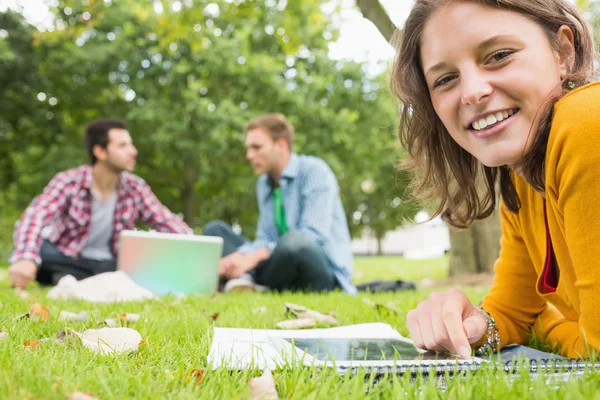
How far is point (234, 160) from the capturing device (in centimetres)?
1455

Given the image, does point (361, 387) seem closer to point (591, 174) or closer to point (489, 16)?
point (591, 174)

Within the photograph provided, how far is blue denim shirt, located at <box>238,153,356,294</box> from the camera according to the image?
15.6 ft

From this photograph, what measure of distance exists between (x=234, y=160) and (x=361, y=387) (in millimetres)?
13623

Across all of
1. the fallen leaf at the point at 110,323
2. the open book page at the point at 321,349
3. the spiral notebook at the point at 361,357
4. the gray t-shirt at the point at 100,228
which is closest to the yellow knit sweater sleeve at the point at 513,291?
the spiral notebook at the point at 361,357

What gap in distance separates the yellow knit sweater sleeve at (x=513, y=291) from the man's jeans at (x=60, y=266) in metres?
4.03

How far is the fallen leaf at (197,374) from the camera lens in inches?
47.1

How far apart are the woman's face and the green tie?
391 centimetres

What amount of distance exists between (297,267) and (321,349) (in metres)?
2.95

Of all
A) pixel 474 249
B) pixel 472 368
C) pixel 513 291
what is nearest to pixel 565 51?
pixel 513 291

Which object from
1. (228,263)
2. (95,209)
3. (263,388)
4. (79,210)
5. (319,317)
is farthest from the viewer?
(95,209)

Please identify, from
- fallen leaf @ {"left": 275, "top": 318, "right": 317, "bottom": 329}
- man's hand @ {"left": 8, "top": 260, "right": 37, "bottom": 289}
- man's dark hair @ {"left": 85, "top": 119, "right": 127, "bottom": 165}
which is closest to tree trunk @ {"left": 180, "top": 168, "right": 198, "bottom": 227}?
man's dark hair @ {"left": 85, "top": 119, "right": 127, "bottom": 165}

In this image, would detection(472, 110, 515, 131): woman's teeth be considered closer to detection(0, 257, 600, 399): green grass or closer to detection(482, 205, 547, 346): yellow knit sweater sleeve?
detection(482, 205, 547, 346): yellow knit sweater sleeve

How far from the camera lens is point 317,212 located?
15.7 ft

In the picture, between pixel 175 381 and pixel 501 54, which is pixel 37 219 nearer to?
pixel 175 381
